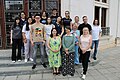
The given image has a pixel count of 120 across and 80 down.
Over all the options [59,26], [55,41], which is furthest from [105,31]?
[55,41]

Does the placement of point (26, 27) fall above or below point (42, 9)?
below

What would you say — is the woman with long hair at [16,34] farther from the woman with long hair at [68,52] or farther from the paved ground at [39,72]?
the woman with long hair at [68,52]

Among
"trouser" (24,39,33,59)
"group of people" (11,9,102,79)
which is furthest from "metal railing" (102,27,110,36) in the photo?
"trouser" (24,39,33,59)

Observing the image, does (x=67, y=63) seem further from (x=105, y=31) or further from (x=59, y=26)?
(x=105, y=31)

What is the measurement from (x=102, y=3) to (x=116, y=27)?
8.01ft

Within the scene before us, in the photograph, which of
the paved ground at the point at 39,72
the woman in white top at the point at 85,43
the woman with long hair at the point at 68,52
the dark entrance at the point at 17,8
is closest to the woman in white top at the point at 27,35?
the paved ground at the point at 39,72

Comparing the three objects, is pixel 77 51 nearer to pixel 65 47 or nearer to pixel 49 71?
pixel 65 47

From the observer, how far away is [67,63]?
595 cm

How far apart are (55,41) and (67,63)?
86 cm

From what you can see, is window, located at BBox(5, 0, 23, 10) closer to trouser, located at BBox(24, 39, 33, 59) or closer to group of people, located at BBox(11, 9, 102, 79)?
group of people, located at BBox(11, 9, 102, 79)

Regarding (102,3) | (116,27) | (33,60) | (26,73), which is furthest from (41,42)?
(116,27)

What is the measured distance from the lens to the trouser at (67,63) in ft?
19.5

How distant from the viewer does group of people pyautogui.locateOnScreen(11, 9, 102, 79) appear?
5836mm

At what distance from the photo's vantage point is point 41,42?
618 cm
